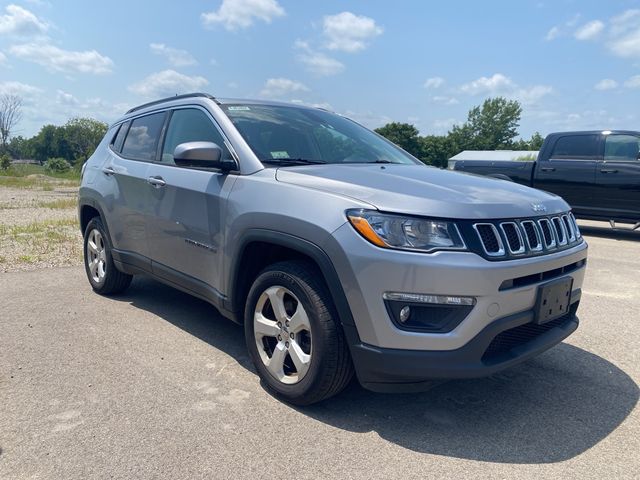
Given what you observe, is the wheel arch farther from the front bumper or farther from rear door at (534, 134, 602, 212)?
rear door at (534, 134, 602, 212)

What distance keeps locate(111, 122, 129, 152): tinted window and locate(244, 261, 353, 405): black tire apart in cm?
Result: 285

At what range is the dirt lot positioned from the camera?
8.00ft

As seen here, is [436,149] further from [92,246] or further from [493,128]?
[92,246]

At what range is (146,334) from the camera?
4184 millimetres

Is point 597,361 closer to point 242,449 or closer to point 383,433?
point 383,433

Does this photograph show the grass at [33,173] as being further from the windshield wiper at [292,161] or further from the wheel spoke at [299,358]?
the wheel spoke at [299,358]

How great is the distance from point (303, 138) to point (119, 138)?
2294mm

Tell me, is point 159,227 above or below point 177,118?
below

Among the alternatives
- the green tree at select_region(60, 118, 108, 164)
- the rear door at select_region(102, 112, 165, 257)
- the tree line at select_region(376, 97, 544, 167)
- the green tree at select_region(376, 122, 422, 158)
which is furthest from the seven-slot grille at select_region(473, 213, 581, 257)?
the green tree at select_region(60, 118, 108, 164)

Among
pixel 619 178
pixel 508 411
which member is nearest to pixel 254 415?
pixel 508 411

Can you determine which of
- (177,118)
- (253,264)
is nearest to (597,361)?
(253,264)

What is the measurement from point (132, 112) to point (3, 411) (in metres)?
3.13

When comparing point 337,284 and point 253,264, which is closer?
point 337,284

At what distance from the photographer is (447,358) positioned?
8.17 ft
